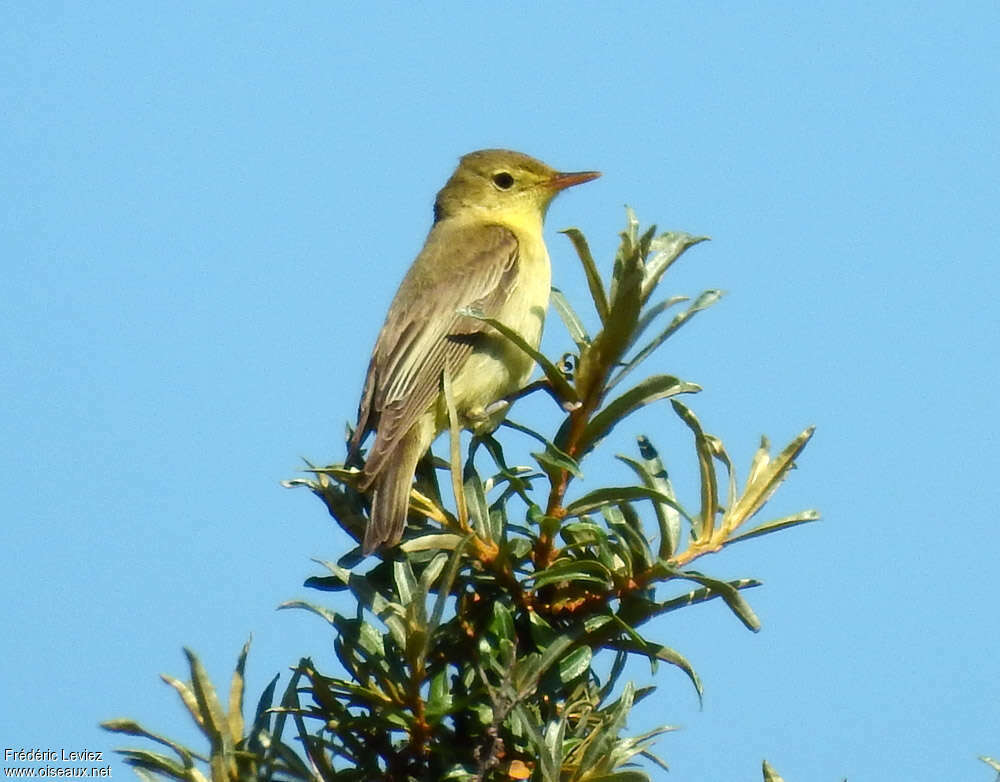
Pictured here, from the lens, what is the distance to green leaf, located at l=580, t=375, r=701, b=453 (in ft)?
11.4

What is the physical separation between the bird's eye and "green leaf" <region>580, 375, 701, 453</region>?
371 centimetres

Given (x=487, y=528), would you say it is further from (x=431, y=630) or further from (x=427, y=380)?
(x=427, y=380)

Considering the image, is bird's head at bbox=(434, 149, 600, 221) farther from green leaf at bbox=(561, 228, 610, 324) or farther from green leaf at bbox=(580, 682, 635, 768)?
green leaf at bbox=(580, 682, 635, 768)

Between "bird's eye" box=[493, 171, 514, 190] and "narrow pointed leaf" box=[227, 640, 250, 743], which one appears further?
"bird's eye" box=[493, 171, 514, 190]

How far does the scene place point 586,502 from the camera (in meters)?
3.49

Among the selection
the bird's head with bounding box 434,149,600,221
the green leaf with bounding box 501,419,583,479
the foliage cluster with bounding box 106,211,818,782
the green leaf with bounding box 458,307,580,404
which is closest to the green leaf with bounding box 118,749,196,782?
the foliage cluster with bounding box 106,211,818,782

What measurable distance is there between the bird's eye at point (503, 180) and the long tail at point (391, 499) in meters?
2.78

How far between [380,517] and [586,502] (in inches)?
27.3

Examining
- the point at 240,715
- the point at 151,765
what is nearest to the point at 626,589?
the point at 240,715

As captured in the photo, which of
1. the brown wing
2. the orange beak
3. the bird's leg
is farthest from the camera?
the orange beak

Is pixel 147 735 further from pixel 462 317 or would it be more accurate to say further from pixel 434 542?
pixel 462 317

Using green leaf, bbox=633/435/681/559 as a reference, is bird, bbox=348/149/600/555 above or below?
above

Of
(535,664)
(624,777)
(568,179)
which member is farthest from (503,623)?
(568,179)

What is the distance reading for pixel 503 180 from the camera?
718cm
